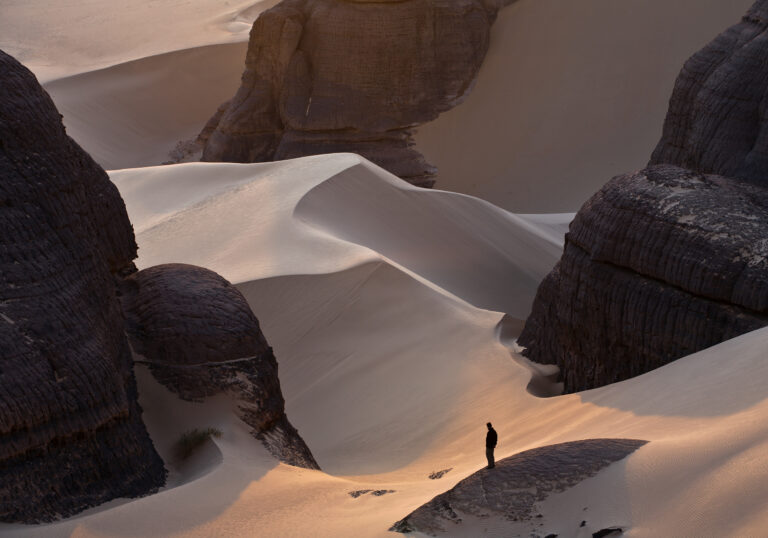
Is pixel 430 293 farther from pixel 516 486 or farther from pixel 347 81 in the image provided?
pixel 347 81

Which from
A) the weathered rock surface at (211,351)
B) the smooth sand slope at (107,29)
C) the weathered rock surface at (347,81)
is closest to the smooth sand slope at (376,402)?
the weathered rock surface at (211,351)

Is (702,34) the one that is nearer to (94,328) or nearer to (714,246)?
(714,246)

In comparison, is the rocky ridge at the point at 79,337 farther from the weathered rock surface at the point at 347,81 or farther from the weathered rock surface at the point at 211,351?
the weathered rock surface at the point at 347,81

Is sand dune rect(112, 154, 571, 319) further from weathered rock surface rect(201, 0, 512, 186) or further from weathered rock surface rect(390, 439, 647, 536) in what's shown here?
weathered rock surface rect(390, 439, 647, 536)

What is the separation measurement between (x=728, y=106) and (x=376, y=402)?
10.5 ft

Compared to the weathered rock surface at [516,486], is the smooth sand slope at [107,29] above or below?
below

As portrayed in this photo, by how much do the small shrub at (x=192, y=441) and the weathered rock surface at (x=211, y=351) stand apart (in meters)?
0.22

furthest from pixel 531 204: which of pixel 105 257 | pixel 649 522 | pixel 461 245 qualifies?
pixel 649 522

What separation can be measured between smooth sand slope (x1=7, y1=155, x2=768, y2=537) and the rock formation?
48cm

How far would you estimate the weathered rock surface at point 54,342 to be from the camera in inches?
161

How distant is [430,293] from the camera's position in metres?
8.38

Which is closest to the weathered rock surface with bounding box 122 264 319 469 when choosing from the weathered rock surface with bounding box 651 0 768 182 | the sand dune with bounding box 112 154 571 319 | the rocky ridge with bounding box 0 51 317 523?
the rocky ridge with bounding box 0 51 317 523

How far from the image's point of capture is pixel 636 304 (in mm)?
6184

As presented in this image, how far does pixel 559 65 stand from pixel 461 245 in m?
7.62
